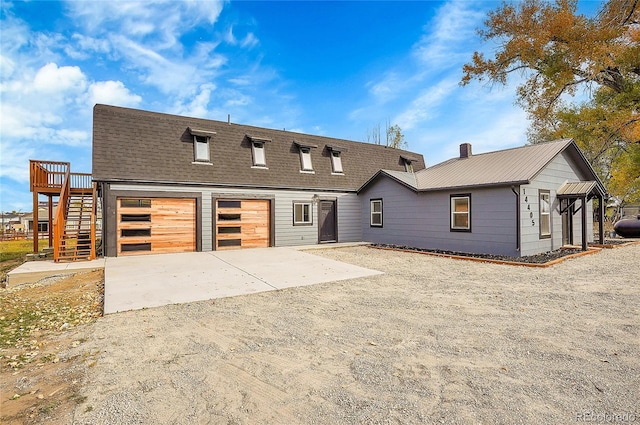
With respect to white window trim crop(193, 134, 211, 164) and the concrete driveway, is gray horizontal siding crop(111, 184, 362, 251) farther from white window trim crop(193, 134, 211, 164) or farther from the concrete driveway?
the concrete driveway

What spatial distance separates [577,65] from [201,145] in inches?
743

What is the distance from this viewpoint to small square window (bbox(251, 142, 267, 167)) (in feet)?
45.3

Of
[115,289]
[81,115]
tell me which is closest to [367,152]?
[81,115]

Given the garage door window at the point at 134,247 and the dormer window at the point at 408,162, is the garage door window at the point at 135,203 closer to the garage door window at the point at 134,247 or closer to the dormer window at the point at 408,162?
the garage door window at the point at 134,247

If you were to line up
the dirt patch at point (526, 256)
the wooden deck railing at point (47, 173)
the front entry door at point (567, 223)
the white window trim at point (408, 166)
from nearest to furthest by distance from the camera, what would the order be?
the dirt patch at point (526, 256)
the wooden deck railing at point (47, 173)
the front entry door at point (567, 223)
the white window trim at point (408, 166)

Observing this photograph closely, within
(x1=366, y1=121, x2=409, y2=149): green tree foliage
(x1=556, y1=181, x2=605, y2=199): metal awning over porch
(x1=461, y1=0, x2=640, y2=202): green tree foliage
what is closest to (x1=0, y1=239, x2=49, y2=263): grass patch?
(x1=556, y1=181, x2=605, y2=199): metal awning over porch

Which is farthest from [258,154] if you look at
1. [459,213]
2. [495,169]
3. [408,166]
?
[408,166]

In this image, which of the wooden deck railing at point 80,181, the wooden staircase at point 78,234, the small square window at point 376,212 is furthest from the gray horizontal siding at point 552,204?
the wooden deck railing at point 80,181

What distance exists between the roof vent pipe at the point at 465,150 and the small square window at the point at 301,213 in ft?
24.8

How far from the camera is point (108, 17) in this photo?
30.3 feet

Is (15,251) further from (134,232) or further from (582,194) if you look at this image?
(582,194)

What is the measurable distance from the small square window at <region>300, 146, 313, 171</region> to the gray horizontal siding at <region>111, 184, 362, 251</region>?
130 centimetres

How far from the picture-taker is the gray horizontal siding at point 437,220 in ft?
33.4

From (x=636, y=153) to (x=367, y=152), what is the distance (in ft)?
44.2
